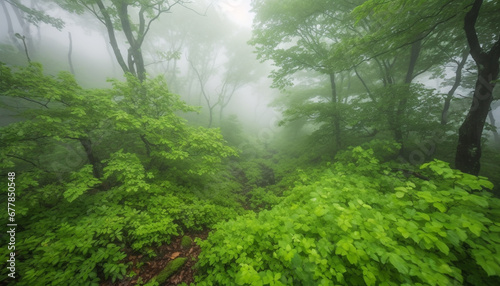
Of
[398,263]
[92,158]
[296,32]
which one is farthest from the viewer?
[296,32]

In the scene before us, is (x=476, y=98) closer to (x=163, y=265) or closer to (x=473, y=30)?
(x=473, y=30)

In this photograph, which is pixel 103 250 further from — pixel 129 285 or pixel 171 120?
pixel 171 120

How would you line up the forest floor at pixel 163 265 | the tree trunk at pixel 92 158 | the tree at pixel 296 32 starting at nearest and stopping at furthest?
the forest floor at pixel 163 265 → the tree trunk at pixel 92 158 → the tree at pixel 296 32

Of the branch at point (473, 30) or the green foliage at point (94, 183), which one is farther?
the branch at point (473, 30)

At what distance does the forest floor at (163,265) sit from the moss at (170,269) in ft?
0.22

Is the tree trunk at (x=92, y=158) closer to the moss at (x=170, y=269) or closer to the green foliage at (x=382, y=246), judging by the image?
the moss at (x=170, y=269)

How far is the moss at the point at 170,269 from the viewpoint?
3.25m

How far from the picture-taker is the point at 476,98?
4531 millimetres

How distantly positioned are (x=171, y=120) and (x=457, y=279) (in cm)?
701

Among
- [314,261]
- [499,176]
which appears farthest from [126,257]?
[499,176]

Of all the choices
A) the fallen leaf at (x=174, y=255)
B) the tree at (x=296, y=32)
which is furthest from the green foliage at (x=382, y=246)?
the tree at (x=296, y=32)

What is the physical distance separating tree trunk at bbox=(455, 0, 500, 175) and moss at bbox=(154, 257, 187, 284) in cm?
806

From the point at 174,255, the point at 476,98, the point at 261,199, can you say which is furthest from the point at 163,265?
the point at 476,98

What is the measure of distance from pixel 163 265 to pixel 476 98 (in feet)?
30.7
